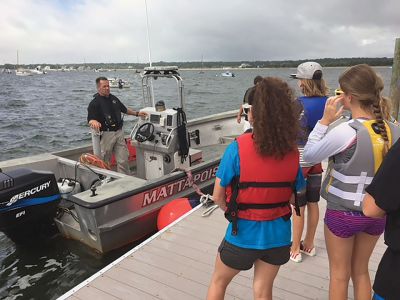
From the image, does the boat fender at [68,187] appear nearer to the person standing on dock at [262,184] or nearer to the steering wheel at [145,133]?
the steering wheel at [145,133]

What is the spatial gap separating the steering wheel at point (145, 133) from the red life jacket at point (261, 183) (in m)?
3.40

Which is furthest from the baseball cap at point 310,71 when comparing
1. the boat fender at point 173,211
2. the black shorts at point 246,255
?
the boat fender at point 173,211

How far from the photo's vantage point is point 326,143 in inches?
71.5

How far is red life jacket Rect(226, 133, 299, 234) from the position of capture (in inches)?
65.6

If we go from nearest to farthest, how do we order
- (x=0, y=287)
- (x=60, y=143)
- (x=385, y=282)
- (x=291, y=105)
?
(x=385, y=282), (x=291, y=105), (x=0, y=287), (x=60, y=143)

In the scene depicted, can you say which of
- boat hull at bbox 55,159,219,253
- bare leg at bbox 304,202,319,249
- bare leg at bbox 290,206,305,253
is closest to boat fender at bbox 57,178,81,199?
boat hull at bbox 55,159,219,253

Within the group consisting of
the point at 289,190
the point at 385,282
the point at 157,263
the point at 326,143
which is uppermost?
the point at 326,143

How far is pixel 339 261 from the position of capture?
1935mm

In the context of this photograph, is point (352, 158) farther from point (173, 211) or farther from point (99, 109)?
point (99, 109)

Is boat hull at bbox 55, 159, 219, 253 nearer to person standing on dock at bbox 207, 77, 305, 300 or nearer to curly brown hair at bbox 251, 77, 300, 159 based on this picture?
person standing on dock at bbox 207, 77, 305, 300

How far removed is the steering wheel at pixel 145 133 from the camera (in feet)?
16.5

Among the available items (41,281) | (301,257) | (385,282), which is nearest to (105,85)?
(41,281)

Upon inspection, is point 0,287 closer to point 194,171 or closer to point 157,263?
point 157,263

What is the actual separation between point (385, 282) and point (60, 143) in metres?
12.8
